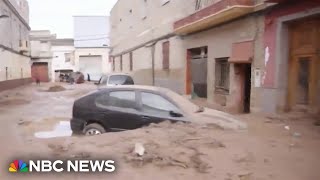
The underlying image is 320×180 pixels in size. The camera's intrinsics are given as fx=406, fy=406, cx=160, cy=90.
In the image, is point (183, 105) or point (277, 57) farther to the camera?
point (277, 57)

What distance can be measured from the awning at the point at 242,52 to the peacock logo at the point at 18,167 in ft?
28.9

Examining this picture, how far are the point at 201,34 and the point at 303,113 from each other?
7.97 m

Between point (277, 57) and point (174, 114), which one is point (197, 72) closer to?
point (277, 57)

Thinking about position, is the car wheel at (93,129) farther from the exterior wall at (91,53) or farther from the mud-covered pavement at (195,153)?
the exterior wall at (91,53)

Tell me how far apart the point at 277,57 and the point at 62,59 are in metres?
51.3

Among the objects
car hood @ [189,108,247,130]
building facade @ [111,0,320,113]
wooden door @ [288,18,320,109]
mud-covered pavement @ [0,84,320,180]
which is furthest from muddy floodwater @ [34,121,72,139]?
wooden door @ [288,18,320,109]

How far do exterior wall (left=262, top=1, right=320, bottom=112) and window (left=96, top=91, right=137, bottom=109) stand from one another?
464 centimetres

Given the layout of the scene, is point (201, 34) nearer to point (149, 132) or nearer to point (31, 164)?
point (149, 132)

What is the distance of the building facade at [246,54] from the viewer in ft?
35.1

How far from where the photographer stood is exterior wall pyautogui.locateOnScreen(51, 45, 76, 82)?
5909cm

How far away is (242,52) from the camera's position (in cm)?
1355

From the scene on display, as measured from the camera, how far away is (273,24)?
1160 centimetres

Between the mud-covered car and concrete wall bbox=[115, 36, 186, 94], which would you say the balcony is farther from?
the mud-covered car

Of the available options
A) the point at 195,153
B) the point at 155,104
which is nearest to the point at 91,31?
the point at 155,104
